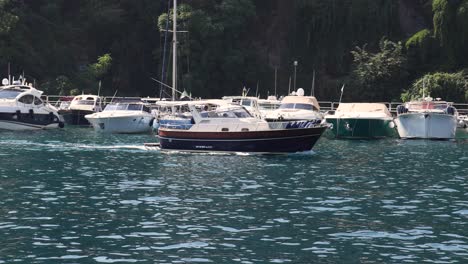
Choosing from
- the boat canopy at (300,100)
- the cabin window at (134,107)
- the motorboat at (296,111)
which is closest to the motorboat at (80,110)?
the cabin window at (134,107)

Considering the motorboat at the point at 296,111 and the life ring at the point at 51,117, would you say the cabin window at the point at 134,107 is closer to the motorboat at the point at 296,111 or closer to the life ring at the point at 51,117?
the life ring at the point at 51,117

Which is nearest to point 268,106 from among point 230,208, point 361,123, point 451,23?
point 361,123

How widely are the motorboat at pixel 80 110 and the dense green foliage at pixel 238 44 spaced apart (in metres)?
8.64

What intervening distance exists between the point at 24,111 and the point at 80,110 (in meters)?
7.95

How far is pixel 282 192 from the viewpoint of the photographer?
29.1m

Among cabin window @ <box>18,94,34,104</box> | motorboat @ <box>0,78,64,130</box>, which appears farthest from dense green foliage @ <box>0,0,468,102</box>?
cabin window @ <box>18,94,34,104</box>

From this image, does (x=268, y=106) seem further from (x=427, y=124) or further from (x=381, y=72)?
(x=381, y=72)

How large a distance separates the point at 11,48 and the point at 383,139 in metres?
37.1

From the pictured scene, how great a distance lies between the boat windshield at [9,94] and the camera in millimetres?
61844

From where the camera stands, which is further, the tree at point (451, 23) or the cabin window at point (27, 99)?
the tree at point (451, 23)

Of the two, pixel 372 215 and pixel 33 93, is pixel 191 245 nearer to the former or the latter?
pixel 372 215

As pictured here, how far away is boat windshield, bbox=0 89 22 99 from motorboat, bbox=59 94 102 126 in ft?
19.6

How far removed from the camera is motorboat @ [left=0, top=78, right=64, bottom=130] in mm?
60469

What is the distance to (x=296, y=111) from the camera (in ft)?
188
